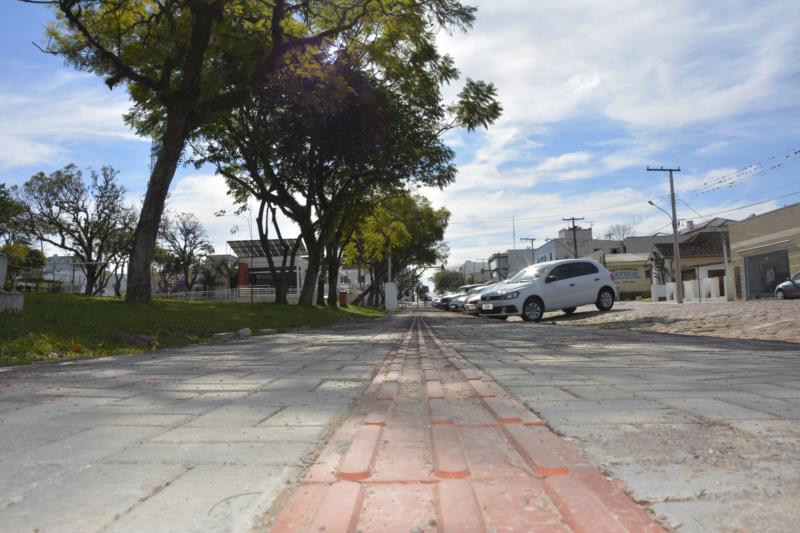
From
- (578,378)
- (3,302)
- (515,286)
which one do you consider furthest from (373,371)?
(515,286)

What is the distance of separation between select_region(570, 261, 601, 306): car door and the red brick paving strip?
15.4 meters

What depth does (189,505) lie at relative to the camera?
1.90 metres

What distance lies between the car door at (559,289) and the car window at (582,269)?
149 mm

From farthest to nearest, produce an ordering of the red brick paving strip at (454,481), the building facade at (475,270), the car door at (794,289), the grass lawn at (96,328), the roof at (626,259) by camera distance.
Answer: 1. the building facade at (475,270)
2. the roof at (626,259)
3. the car door at (794,289)
4. the grass lawn at (96,328)
5. the red brick paving strip at (454,481)

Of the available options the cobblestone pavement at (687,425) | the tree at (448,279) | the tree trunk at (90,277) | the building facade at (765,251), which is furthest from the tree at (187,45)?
the tree at (448,279)

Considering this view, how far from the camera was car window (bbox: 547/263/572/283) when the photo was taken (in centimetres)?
1764

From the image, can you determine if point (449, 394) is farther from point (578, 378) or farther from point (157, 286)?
point (157, 286)

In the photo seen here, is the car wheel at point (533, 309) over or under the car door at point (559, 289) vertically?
under

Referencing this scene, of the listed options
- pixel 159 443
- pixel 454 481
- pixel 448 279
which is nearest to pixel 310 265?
Answer: pixel 159 443

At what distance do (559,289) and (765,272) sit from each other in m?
24.6

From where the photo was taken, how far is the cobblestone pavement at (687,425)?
6.12ft

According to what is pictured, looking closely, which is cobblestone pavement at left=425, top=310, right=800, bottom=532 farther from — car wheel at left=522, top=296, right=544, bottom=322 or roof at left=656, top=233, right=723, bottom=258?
roof at left=656, top=233, right=723, bottom=258

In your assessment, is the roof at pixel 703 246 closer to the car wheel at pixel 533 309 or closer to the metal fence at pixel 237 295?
the metal fence at pixel 237 295

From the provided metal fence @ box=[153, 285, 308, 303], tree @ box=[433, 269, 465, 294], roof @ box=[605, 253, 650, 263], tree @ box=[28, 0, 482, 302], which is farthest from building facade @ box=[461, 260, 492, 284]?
tree @ box=[28, 0, 482, 302]
